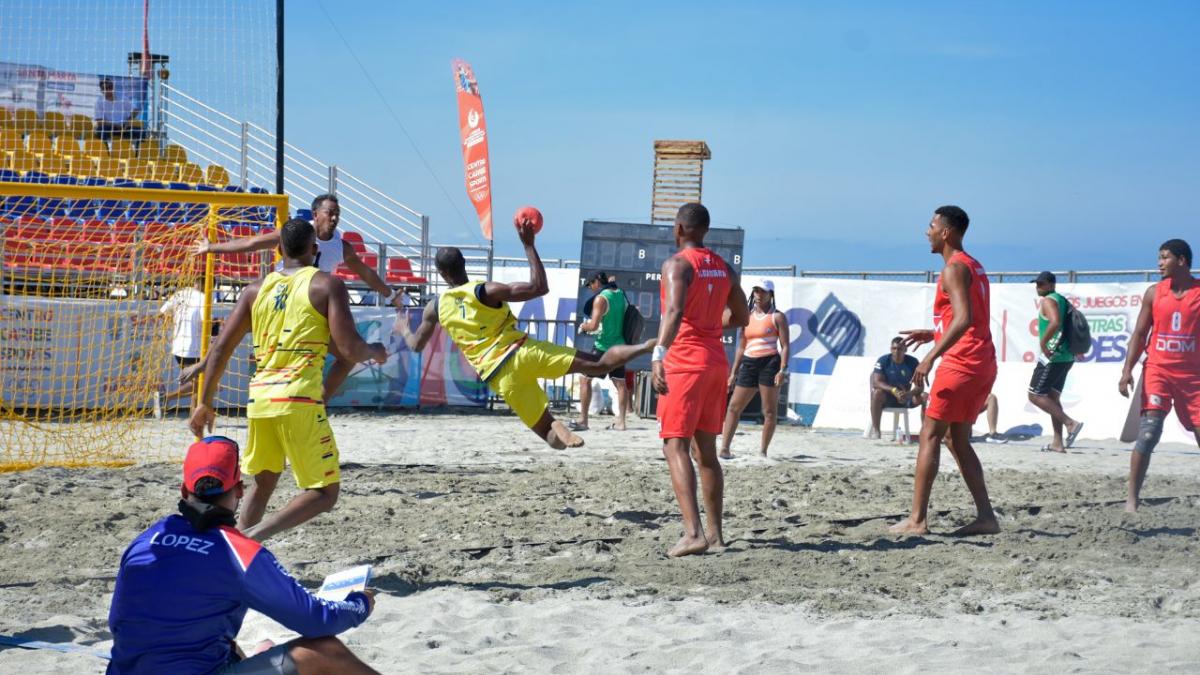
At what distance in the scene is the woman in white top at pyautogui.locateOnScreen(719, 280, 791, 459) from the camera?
10.9 m

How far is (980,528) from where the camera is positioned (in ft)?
22.1

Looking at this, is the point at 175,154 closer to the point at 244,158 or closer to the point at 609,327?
the point at 244,158

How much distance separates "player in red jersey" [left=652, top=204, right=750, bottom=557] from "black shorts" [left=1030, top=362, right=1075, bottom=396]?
7.47 m

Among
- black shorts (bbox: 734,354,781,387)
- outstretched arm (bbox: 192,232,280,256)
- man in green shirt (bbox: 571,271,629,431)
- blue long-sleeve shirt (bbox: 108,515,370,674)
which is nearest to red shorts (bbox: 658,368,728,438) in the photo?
outstretched arm (bbox: 192,232,280,256)

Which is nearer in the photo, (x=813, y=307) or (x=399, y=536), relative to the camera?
(x=399, y=536)

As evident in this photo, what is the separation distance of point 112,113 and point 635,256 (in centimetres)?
838

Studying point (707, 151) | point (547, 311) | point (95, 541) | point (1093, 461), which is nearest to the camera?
point (95, 541)

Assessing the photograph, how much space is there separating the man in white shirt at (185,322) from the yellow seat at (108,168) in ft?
14.1

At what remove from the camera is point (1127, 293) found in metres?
15.1

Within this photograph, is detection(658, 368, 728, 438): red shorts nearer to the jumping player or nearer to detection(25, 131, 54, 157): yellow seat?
the jumping player

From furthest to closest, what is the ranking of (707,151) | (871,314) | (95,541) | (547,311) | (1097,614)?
(707,151)
(547,311)
(871,314)
(95,541)
(1097,614)

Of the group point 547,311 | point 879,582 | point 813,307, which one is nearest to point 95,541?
point 879,582

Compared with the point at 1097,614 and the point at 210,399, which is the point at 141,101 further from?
the point at 1097,614

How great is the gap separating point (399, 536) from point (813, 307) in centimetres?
1180
